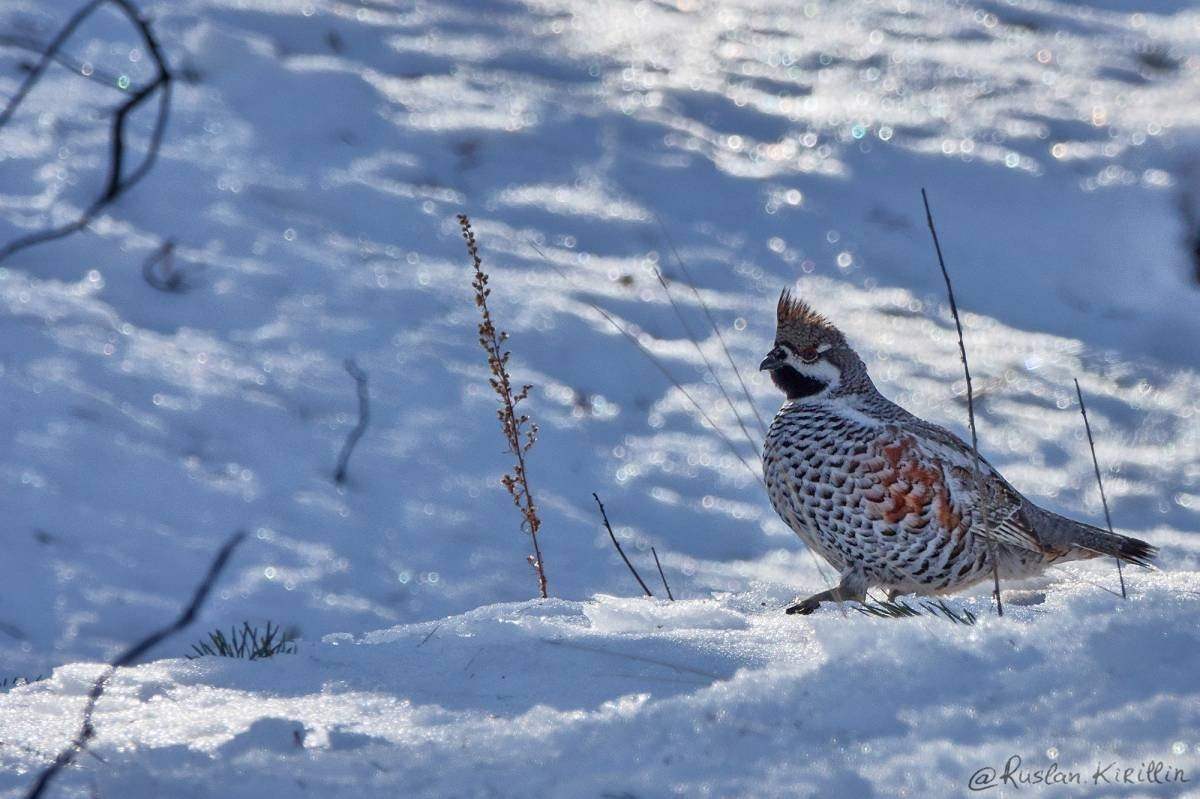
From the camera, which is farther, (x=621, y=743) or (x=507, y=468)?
(x=507, y=468)

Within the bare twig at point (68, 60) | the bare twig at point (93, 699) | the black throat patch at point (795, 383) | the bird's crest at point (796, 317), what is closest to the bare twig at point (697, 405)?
the black throat patch at point (795, 383)

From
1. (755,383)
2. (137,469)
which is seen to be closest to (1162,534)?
(755,383)

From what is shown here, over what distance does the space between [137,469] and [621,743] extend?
432cm

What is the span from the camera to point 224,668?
2.83 meters

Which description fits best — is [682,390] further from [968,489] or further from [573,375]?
[573,375]

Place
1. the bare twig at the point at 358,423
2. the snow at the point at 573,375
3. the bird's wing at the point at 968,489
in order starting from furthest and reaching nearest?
the bare twig at the point at 358,423 → the bird's wing at the point at 968,489 → the snow at the point at 573,375

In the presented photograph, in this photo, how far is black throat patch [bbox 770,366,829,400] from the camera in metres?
4.48

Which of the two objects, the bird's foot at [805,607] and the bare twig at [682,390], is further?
the bare twig at [682,390]

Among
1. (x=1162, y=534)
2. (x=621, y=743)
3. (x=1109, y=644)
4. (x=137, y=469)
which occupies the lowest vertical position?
(x=137, y=469)

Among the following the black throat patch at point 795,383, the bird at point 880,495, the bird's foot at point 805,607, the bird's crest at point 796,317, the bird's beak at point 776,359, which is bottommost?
the bird's foot at point 805,607

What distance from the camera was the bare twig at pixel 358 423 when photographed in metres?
6.24

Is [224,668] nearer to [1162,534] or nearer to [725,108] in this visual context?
[1162,534]

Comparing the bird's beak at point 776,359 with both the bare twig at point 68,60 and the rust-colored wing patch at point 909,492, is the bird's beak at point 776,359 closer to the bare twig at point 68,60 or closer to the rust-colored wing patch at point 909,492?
the rust-colored wing patch at point 909,492

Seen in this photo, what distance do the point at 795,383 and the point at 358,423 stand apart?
265 cm
